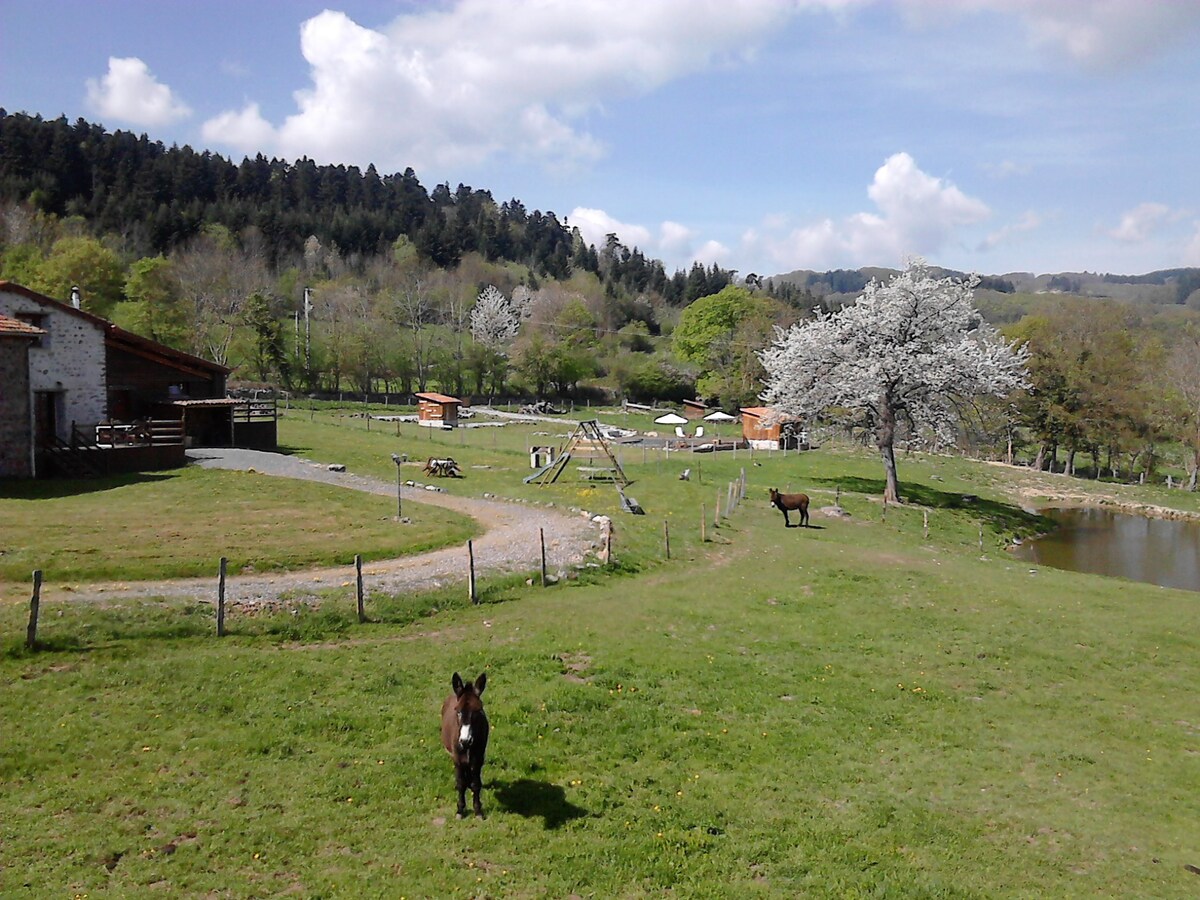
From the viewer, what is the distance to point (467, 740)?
408 inches

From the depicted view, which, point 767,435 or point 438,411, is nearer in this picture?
point 767,435

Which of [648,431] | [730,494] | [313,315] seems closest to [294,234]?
[313,315]

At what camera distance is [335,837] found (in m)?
10.3

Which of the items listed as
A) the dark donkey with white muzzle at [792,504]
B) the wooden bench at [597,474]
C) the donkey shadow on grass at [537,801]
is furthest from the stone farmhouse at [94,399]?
the donkey shadow on grass at [537,801]

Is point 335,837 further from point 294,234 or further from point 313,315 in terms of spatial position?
point 294,234

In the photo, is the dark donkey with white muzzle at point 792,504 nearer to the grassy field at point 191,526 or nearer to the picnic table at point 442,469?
the grassy field at point 191,526

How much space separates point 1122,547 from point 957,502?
340 inches

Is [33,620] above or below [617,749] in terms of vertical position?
above

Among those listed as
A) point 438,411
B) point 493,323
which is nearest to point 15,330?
point 438,411

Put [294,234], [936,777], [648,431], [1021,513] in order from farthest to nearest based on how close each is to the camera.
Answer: [294,234] → [648,431] → [1021,513] → [936,777]

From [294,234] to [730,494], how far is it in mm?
147214

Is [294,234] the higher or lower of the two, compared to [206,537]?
higher

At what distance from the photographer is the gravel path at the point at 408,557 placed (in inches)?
748

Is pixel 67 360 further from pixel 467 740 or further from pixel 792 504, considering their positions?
pixel 467 740
